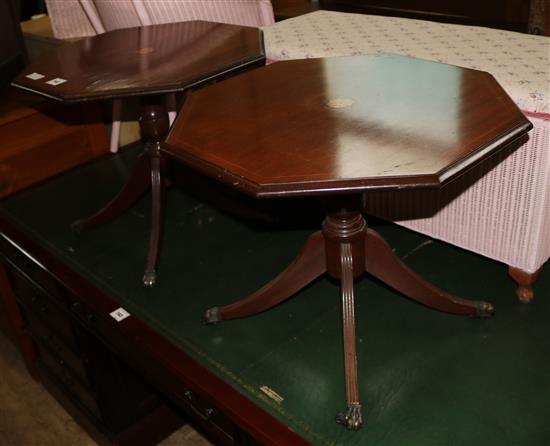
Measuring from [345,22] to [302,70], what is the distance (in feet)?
2.25

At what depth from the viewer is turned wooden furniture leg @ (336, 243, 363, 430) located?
1.30 m

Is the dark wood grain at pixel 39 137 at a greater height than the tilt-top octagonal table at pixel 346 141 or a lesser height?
lesser

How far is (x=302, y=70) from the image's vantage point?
1.66 metres

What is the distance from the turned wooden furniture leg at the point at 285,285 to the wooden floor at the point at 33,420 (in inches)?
30.1

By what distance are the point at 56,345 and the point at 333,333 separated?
1.03 m

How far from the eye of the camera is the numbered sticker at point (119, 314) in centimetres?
167

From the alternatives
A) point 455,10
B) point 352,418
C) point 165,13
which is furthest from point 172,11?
point 455,10

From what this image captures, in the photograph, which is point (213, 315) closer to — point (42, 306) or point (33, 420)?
point (42, 306)

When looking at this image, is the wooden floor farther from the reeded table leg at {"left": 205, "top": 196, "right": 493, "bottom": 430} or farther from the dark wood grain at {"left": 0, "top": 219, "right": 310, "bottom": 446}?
the reeded table leg at {"left": 205, "top": 196, "right": 493, "bottom": 430}

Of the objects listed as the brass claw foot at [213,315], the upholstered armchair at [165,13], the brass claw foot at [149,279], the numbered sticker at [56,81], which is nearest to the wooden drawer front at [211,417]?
the brass claw foot at [213,315]

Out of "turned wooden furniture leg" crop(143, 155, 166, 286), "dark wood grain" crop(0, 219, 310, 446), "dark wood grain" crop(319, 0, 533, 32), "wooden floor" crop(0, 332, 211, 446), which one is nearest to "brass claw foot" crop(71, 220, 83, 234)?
"dark wood grain" crop(0, 219, 310, 446)

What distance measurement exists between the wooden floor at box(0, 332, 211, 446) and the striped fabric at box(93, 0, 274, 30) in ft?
4.54

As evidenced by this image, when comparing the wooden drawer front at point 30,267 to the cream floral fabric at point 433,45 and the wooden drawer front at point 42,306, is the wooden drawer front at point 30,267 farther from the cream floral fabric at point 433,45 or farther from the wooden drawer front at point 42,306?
the cream floral fabric at point 433,45

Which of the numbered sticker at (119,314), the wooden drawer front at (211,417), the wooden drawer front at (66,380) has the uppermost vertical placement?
the numbered sticker at (119,314)
